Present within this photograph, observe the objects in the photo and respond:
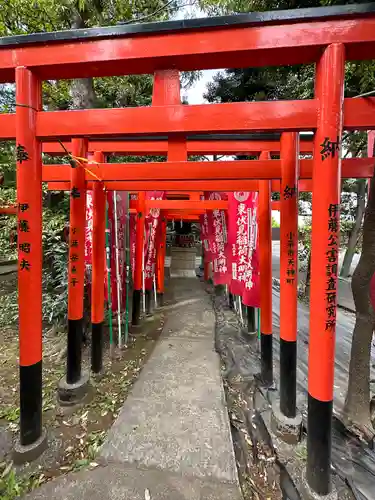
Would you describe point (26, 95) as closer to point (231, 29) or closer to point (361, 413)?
Result: point (231, 29)

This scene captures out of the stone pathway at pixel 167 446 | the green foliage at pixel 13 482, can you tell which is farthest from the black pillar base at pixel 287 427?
the green foliage at pixel 13 482

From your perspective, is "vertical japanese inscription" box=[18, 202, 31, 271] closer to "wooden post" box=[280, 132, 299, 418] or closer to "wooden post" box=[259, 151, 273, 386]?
"wooden post" box=[280, 132, 299, 418]

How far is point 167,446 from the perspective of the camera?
2781 millimetres

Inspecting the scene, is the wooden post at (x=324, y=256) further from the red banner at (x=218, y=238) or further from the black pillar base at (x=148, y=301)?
the black pillar base at (x=148, y=301)

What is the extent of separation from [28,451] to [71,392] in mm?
1106

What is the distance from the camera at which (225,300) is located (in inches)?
385

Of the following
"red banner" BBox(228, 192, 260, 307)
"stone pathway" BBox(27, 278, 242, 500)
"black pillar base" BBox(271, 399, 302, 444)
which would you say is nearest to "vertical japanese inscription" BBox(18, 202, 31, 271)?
"stone pathway" BBox(27, 278, 242, 500)

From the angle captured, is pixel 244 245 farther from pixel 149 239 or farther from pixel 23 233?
pixel 23 233

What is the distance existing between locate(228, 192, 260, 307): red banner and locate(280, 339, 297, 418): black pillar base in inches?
48.7

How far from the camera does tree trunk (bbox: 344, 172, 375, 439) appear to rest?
325 centimetres

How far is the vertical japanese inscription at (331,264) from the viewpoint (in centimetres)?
220

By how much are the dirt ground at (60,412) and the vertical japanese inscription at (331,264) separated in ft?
8.32

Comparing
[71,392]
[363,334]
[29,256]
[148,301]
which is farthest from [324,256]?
[148,301]

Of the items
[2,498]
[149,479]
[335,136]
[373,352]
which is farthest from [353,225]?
[2,498]
